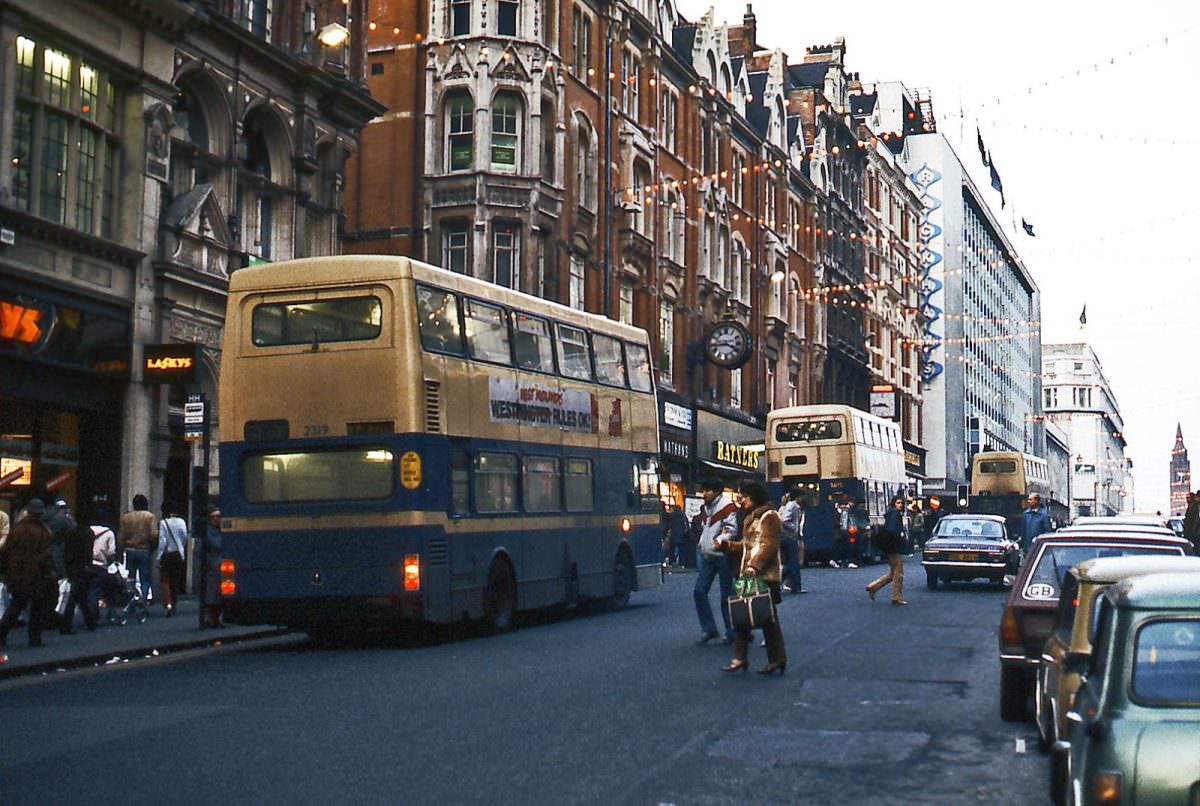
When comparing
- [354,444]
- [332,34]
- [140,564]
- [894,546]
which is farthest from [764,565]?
[332,34]

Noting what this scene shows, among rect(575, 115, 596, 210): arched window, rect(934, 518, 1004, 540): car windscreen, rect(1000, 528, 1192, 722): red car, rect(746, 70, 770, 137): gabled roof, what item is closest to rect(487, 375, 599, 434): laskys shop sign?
rect(1000, 528, 1192, 722): red car

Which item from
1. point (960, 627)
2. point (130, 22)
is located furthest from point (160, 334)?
point (960, 627)

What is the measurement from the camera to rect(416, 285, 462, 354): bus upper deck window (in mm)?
18484

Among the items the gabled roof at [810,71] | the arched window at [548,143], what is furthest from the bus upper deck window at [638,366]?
the gabled roof at [810,71]

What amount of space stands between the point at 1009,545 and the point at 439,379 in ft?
56.5

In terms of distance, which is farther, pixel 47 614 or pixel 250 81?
pixel 250 81

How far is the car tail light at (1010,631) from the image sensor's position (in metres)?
11.6

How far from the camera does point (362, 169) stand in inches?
1673

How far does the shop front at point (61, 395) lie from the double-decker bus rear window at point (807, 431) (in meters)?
25.2

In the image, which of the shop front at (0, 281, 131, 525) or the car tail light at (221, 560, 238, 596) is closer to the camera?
the car tail light at (221, 560, 238, 596)

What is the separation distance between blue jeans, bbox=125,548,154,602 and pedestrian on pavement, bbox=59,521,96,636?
2.17 m

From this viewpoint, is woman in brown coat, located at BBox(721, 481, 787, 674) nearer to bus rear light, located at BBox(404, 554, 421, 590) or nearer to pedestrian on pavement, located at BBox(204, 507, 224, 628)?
bus rear light, located at BBox(404, 554, 421, 590)

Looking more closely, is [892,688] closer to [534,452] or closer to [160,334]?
[534,452]

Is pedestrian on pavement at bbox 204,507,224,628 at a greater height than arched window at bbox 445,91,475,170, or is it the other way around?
arched window at bbox 445,91,475,170
